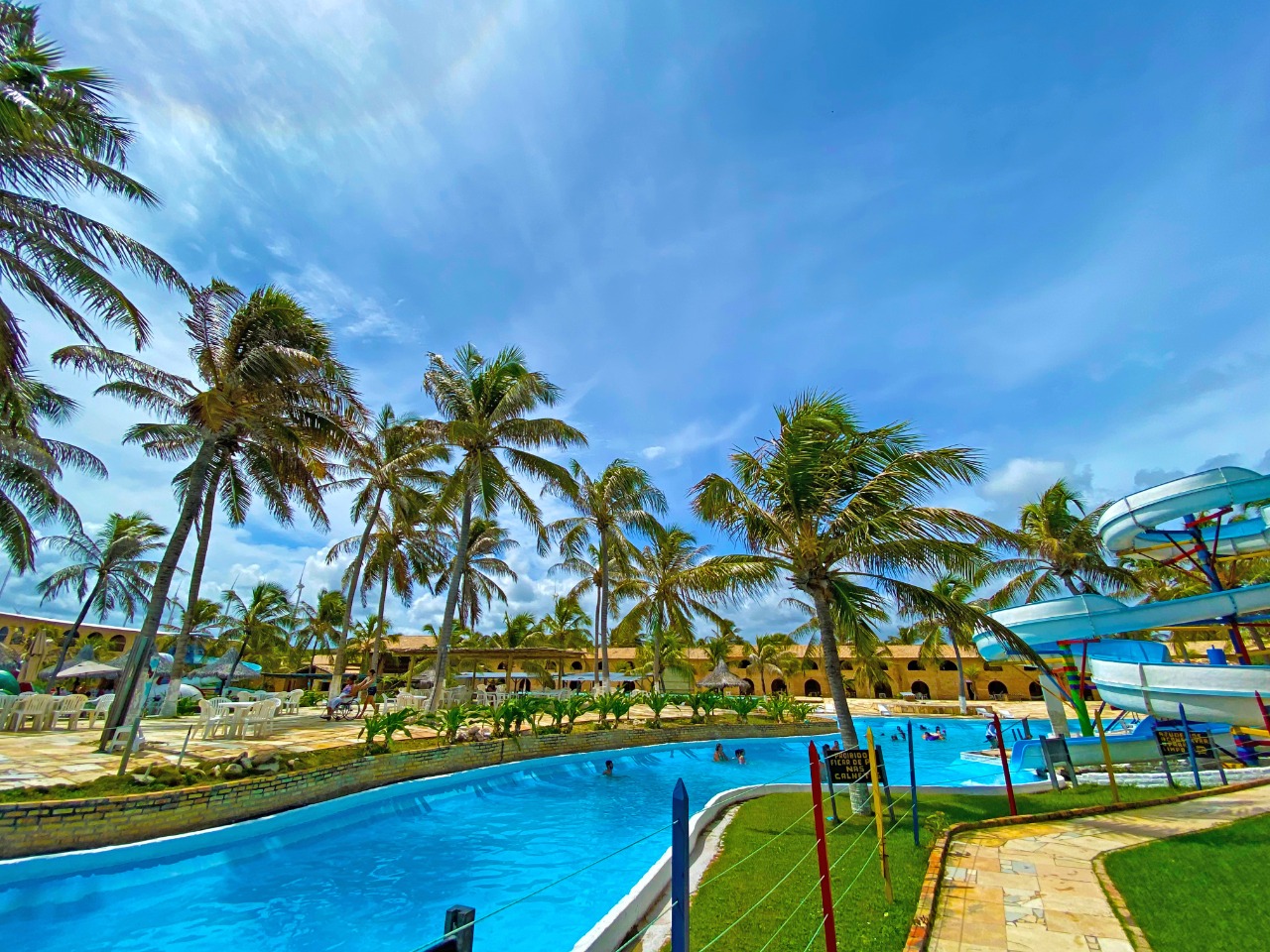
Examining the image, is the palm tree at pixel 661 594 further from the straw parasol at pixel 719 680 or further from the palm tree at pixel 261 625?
the palm tree at pixel 261 625

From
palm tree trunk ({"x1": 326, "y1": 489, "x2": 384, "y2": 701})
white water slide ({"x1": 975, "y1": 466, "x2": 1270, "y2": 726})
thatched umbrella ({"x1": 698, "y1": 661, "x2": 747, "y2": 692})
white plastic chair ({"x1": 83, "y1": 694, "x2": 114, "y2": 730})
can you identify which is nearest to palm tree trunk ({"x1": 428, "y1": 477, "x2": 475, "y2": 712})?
palm tree trunk ({"x1": 326, "y1": 489, "x2": 384, "y2": 701})

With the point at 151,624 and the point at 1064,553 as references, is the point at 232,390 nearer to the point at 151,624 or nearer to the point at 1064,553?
the point at 151,624

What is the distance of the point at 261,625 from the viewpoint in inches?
1344

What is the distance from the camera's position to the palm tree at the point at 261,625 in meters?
31.1

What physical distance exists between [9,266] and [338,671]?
1543cm

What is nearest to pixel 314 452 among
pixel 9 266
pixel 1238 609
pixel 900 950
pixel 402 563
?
pixel 9 266

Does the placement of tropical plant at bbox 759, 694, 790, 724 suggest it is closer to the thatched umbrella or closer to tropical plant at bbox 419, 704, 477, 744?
the thatched umbrella

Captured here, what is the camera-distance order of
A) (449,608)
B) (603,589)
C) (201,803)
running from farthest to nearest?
(603,589), (449,608), (201,803)

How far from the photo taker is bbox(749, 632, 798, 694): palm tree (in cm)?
Result: 3950

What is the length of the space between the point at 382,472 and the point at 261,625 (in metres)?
22.4

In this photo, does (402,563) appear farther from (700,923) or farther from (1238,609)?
(1238,609)

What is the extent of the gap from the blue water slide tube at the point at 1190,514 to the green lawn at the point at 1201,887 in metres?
8.91

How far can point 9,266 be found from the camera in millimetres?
9133

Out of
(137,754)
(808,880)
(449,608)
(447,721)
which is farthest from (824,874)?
(449,608)
